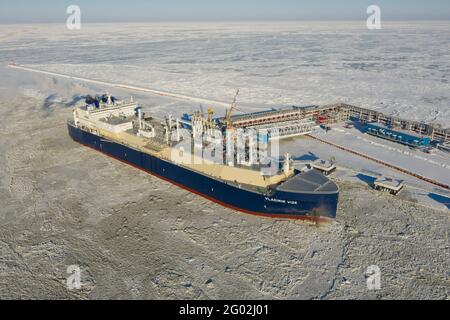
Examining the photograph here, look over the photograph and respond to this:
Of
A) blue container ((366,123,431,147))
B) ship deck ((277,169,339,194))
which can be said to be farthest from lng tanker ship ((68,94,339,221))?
blue container ((366,123,431,147))

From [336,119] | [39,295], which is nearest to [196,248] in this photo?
[39,295]

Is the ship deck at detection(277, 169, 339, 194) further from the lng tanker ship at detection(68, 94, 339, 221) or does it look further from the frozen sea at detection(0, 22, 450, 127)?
the frozen sea at detection(0, 22, 450, 127)

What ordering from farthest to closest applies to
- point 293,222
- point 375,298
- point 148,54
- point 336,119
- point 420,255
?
point 148,54 → point 336,119 → point 293,222 → point 420,255 → point 375,298

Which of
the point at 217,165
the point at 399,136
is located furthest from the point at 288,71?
the point at 217,165

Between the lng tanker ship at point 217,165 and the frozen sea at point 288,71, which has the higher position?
the frozen sea at point 288,71

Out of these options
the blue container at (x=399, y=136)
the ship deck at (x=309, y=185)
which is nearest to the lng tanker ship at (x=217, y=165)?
the ship deck at (x=309, y=185)

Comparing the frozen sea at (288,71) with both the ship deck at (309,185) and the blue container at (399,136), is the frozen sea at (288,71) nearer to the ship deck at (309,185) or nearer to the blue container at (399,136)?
the blue container at (399,136)

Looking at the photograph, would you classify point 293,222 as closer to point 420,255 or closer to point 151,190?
point 420,255

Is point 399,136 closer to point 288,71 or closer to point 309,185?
point 309,185
